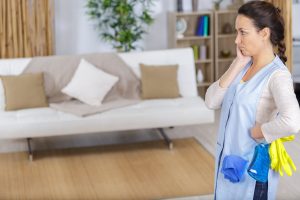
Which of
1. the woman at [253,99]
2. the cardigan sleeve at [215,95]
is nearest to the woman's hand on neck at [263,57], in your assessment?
the woman at [253,99]

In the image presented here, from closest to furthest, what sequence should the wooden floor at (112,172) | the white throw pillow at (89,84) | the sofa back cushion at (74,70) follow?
the wooden floor at (112,172)
the white throw pillow at (89,84)
the sofa back cushion at (74,70)

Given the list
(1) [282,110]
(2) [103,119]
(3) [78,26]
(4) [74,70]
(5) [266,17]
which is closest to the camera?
(1) [282,110]

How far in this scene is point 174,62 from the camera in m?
5.99

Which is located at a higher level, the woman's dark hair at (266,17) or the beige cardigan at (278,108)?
the woman's dark hair at (266,17)

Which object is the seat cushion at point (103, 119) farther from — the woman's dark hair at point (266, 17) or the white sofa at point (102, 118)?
the woman's dark hair at point (266, 17)

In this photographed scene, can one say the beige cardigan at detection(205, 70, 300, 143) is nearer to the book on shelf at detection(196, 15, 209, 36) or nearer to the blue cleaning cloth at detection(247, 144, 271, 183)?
the blue cleaning cloth at detection(247, 144, 271, 183)

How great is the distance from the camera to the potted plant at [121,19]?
22.9 feet

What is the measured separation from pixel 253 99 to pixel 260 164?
24cm

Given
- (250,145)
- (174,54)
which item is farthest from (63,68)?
(250,145)

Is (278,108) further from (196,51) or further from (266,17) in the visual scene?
(196,51)

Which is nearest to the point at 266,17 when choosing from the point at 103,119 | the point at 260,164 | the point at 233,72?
the point at 233,72

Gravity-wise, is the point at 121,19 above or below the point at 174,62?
above

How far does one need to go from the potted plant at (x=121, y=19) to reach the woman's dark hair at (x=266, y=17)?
465 cm

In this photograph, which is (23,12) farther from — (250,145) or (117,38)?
(250,145)
